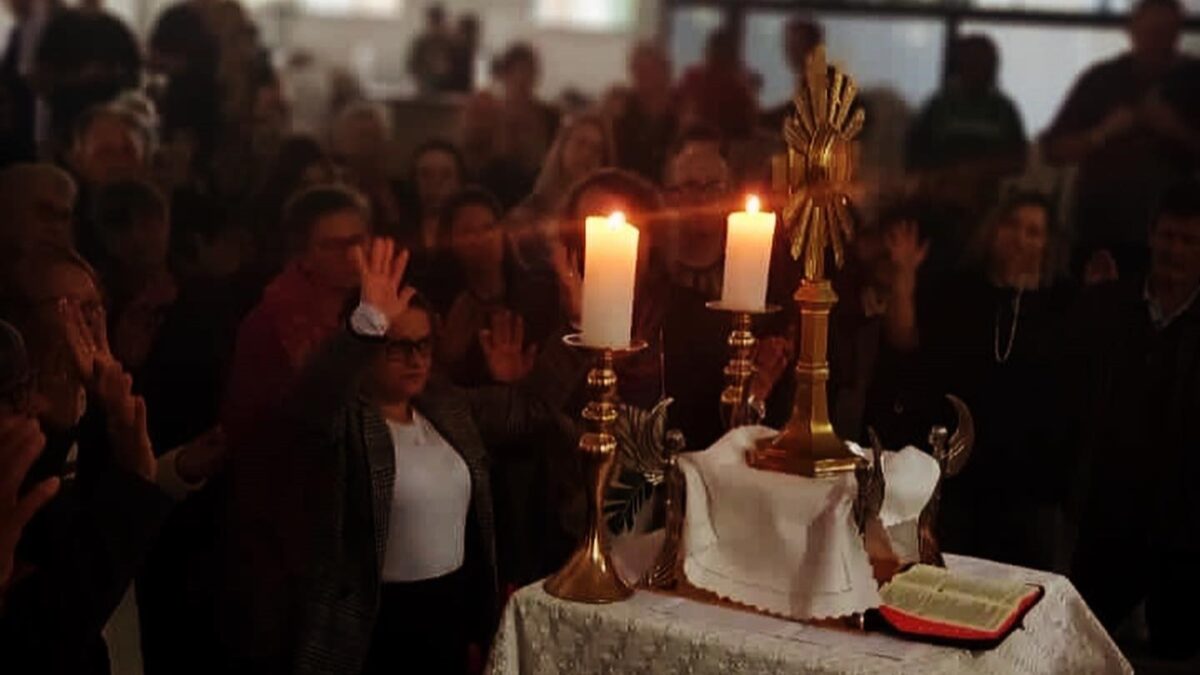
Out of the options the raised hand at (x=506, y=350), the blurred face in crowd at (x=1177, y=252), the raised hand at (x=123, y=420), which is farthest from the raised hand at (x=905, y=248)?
the raised hand at (x=123, y=420)

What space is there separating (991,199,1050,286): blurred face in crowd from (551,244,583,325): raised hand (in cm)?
75

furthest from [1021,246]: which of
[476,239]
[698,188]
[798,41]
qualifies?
[798,41]

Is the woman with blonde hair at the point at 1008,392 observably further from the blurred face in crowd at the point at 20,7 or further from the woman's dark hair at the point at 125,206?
the blurred face in crowd at the point at 20,7

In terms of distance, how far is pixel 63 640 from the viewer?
222 centimetres

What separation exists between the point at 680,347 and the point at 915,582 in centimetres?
86

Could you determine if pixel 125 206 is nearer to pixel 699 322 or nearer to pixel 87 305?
pixel 87 305

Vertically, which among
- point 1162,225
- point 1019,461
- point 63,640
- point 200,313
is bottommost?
point 63,640

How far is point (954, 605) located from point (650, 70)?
238 cm

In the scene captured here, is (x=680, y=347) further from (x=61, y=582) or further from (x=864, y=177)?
(x=61, y=582)

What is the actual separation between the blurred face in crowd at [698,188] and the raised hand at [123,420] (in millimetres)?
1051

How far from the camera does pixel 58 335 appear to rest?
233 cm

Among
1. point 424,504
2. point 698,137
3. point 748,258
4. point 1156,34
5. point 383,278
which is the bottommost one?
point 424,504

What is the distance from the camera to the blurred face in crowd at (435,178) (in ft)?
10.3

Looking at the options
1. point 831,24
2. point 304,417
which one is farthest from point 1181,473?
point 831,24
